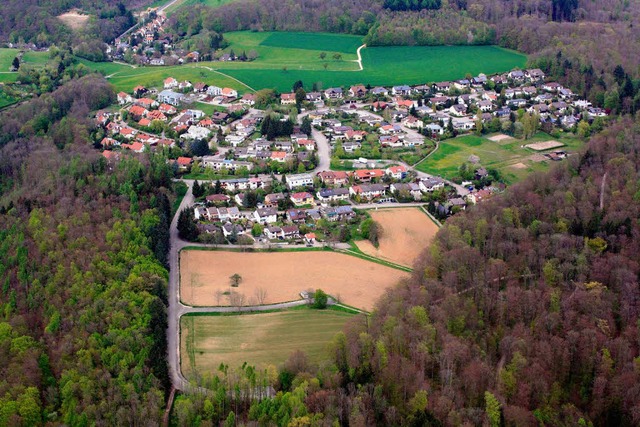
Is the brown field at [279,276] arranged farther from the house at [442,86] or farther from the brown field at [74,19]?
the brown field at [74,19]

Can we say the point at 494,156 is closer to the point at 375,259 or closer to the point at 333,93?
the point at 375,259

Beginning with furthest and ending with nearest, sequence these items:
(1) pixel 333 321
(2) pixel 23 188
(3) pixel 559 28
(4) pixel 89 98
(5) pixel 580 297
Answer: (3) pixel 559 28, (4) pixel 89 98, (2) pixel 23 188, (1) pixel 333 321, (5) pixel 580 297

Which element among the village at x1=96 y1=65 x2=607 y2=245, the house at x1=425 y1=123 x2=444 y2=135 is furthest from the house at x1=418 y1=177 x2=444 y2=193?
the house at x1=425 y1=123 x2=444 y2=135

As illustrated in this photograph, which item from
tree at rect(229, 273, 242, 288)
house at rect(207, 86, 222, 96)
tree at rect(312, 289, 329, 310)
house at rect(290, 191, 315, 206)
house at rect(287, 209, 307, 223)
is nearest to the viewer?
tree at rect(312, 289, 329, 310)

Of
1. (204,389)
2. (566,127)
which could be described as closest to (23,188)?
(204,389)

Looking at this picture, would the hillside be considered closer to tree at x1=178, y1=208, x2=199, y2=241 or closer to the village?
the village

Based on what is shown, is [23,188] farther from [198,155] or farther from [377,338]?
→ [377,338]
